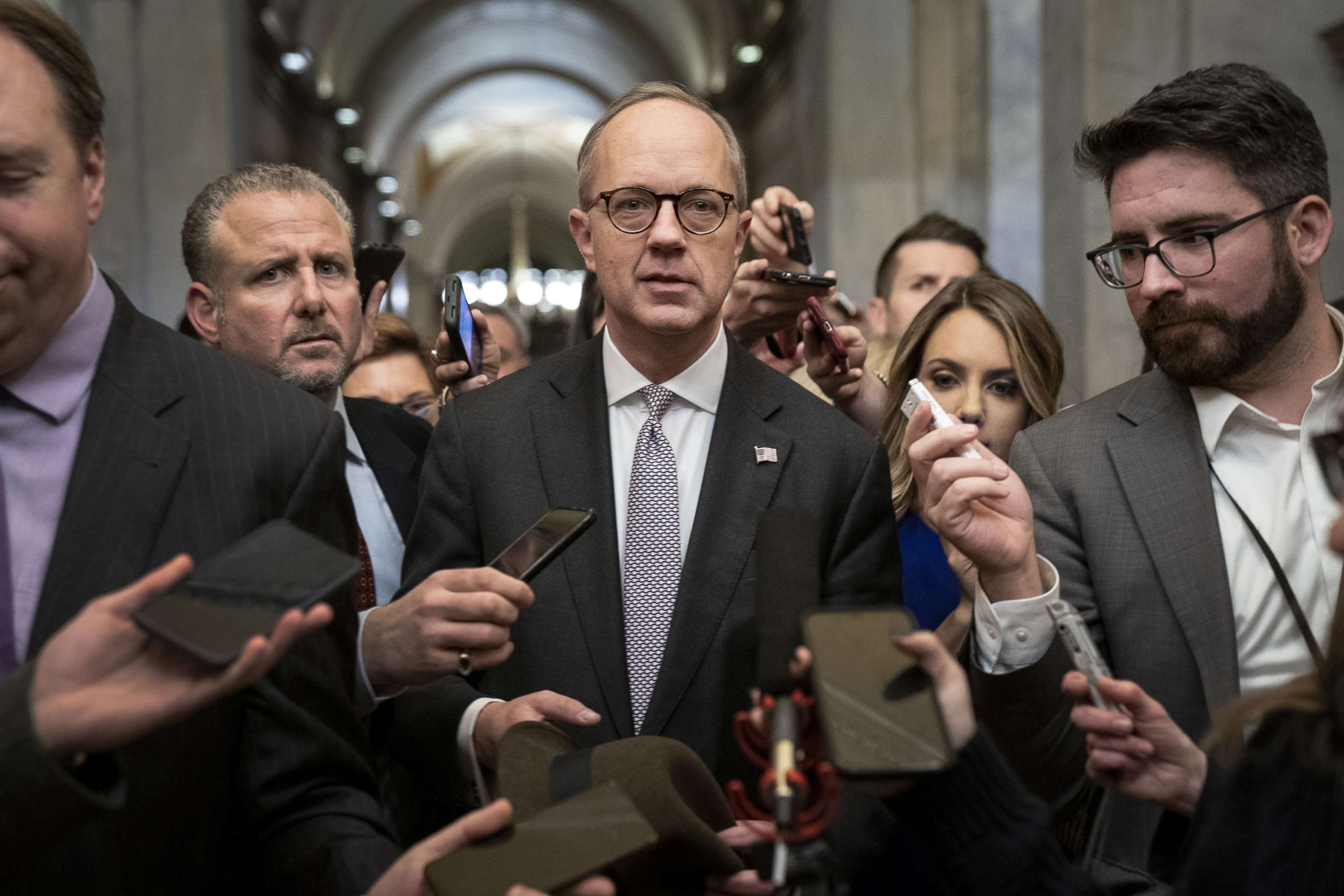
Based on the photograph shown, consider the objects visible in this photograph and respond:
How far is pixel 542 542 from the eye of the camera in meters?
1.83

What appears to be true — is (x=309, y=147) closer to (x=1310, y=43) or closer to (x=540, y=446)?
(x=1310, y=43)

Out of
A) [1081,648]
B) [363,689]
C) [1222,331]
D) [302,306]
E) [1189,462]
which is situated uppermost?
[302,306]

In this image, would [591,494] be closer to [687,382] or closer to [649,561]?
[649,561]

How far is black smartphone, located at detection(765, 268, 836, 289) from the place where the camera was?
309 cm

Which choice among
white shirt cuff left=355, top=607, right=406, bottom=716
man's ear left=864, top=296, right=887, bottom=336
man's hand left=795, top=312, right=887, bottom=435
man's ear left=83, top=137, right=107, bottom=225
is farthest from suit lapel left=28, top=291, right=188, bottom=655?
man's ear left=864, top=296, right=887, bottom=336

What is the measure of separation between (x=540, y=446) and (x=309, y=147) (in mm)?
15175

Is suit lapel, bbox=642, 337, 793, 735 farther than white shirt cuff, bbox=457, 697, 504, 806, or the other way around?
suit lapel, bbox=642, 337, 793, 735

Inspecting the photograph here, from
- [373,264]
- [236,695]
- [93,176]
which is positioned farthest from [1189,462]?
[373,264]

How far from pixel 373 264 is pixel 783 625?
8.75 ft

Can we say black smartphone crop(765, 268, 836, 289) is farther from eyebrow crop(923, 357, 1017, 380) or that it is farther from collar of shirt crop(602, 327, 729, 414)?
collar of shirt crop(602, 327, 729, 414)

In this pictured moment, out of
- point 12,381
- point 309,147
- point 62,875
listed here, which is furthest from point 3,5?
point 309,147

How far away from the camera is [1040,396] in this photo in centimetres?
336

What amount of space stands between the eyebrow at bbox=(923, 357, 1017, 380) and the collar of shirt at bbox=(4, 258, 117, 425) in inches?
88.1

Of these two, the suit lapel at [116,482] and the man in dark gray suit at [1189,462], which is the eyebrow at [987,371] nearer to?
the man in dark gray suit at [1189,462]
